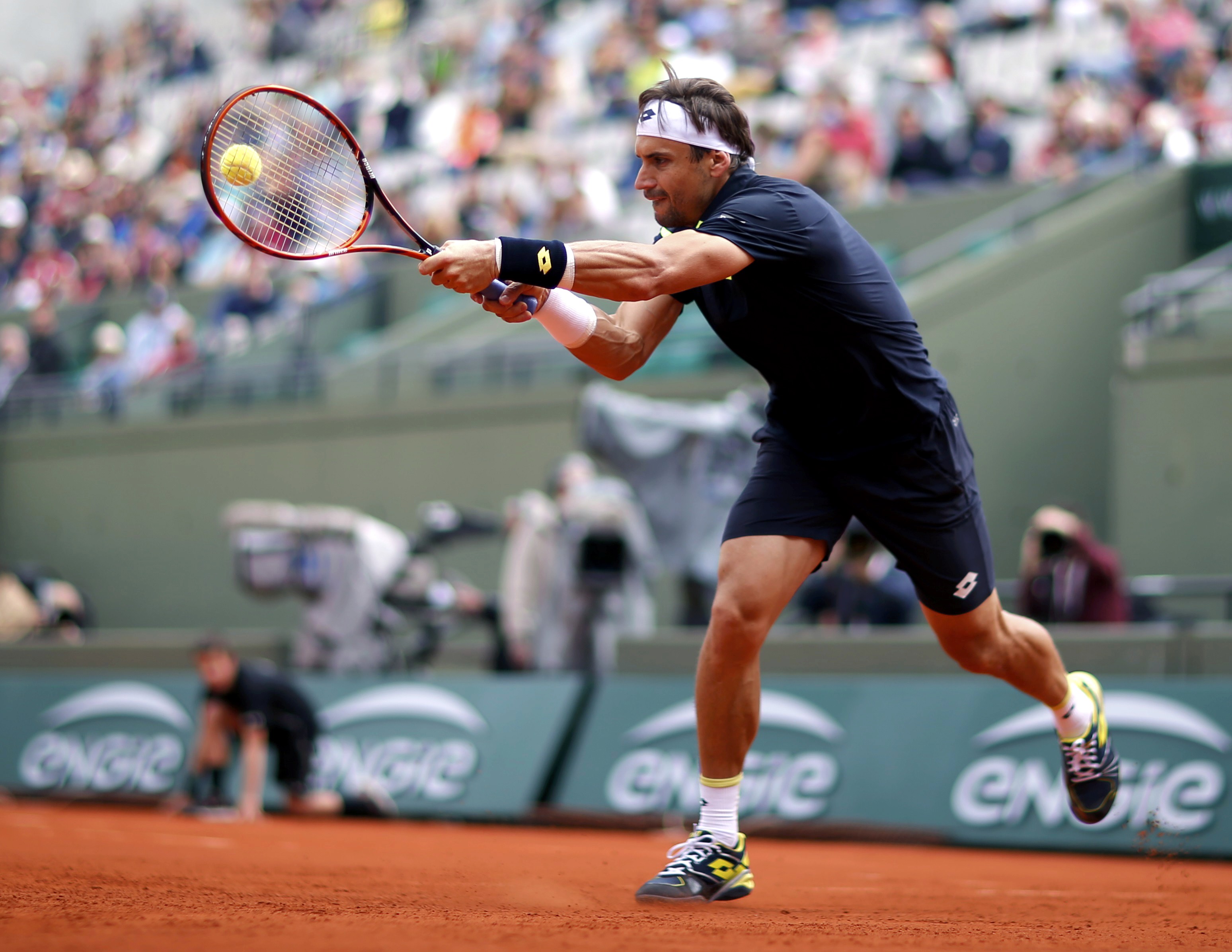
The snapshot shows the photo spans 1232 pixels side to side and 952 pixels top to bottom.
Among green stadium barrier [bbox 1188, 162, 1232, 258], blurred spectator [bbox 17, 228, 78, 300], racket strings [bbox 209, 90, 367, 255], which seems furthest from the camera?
blurred spectator [bbox 17, 228, 78, 300]

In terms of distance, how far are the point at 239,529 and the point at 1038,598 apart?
6285mm

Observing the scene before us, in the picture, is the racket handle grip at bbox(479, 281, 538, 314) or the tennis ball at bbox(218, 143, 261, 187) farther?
the tennis ball at bbox(218, 143, 261, 187)

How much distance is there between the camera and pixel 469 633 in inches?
593

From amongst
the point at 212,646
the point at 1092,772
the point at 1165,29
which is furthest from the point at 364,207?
the point at 1165,29

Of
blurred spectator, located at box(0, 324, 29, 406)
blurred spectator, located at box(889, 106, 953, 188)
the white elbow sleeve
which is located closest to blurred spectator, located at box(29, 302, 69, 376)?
blurred spectator, located at box(0, 324, 29, 406)

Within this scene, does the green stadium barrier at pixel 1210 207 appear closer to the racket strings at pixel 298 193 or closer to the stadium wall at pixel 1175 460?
the stadium wall at pixel 1175 460

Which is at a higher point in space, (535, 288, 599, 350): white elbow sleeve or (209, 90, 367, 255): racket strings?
(209, 90, 367, 255): racket strings

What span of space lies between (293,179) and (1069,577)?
548 centimetres

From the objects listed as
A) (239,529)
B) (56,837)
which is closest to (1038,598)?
(56,837)

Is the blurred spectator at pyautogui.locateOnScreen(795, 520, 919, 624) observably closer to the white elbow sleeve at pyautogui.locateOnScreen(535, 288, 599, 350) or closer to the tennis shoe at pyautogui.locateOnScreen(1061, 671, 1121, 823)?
the tennis shoe at pyautogui.locateOnScreen(1061, 671, 1121, 823)

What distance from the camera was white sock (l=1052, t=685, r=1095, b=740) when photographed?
5703mm

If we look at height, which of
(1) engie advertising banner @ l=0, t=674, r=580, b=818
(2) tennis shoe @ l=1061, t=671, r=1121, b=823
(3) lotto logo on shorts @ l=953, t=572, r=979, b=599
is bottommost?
(1) engie advertising banner @ l=0, t=674, r=580, b=818

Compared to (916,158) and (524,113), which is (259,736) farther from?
(524,113)

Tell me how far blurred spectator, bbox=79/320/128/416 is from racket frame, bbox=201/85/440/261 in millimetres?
13504
